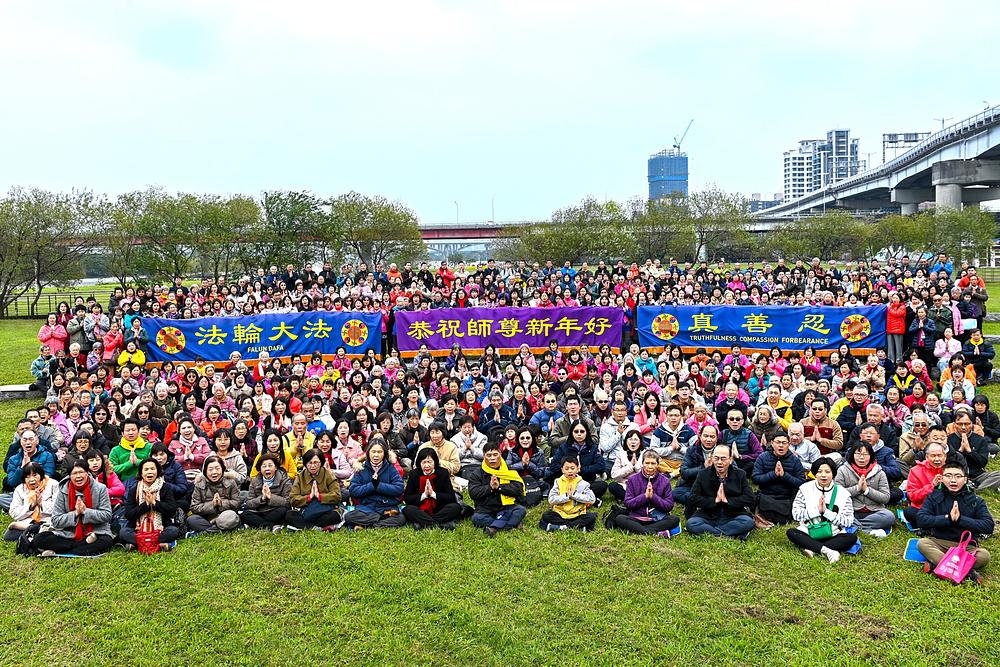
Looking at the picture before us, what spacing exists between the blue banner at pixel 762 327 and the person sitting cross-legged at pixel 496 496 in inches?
313

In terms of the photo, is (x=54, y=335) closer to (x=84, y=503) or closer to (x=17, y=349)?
(x=17, y=349)

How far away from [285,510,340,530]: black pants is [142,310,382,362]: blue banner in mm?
7986

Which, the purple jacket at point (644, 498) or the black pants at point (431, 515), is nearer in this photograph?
the purple jacket at point (644, 498)

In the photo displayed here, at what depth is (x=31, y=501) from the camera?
7793 mm

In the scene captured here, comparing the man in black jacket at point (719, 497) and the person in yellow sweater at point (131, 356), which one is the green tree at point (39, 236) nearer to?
the person in yellow sweater at point (131, 356)

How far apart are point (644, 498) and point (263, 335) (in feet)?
34.1

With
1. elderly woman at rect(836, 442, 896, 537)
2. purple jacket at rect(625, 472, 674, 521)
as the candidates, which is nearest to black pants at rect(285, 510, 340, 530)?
purple jacket at rect(625, 472, 674, 521)

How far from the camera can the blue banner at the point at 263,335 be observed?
15.5 metres

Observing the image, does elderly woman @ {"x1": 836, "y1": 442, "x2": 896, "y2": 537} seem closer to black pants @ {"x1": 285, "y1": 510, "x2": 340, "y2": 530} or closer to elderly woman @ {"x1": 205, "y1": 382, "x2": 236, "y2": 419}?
black pants @ {"x1": 285, "y1": 510, "x2": 340, "y2": 530}

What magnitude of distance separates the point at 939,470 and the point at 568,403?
450 centimetres

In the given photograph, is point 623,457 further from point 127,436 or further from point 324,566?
point 127,436

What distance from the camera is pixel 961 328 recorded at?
1491 cm

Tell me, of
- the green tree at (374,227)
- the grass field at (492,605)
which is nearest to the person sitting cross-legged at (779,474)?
the grass field at (492,605)

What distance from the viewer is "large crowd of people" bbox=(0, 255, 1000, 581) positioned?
25.3 feet
